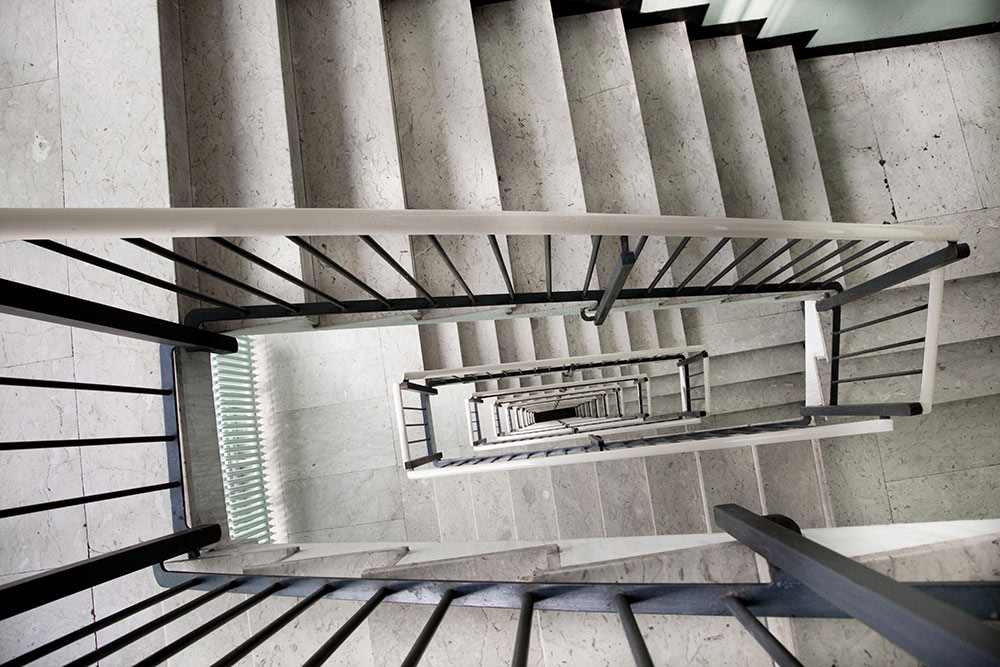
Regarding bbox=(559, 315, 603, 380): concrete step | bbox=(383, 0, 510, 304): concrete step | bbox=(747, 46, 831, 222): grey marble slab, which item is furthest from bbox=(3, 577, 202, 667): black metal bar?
bbox=(747, 46, 831, 222): grey marble slab

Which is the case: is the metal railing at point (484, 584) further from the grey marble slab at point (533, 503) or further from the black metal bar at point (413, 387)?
the grey marble slab at point (533, 503)

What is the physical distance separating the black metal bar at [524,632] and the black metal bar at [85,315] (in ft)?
3.48

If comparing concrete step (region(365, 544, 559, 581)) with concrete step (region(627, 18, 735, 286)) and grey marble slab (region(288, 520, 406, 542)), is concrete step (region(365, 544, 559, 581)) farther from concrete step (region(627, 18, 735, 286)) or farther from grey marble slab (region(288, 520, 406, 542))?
grey marble slab (region(288, 520, 406, 542))

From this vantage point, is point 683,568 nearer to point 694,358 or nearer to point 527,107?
point 694,358

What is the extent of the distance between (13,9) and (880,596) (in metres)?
4.12

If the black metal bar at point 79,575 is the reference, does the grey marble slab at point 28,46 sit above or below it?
above

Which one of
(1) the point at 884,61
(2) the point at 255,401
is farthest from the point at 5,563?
(1) the point at 884,61

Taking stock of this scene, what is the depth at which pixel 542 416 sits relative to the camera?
8523mm

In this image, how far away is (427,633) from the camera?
35.9 inches

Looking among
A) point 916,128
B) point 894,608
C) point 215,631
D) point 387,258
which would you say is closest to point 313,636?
point 215,631

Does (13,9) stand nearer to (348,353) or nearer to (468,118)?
(468,118)

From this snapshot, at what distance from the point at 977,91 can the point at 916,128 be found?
0.56m

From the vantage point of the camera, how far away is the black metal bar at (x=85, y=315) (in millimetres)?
948

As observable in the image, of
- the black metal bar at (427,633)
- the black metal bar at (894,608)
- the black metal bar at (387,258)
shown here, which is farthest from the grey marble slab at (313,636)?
the black metal bar at (894,608)
